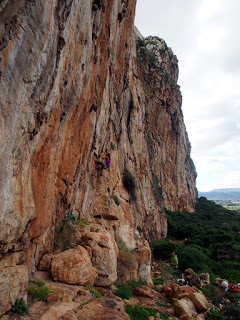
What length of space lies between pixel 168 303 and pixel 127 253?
2907mm

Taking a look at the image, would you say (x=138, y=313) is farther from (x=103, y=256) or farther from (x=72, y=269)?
(x=72, y=269)

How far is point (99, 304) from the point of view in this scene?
5.79 metres

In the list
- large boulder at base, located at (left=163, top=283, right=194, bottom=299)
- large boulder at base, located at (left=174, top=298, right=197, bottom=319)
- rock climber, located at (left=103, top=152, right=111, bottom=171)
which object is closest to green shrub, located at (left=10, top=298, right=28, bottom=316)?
large boulder at base, located at (left=174, top=298, right=197, bottom=319)

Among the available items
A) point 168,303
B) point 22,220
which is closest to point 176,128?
point 168,303

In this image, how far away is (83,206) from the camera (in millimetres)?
11273

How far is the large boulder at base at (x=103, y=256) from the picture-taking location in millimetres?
7619

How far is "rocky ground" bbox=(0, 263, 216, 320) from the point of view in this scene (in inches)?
187

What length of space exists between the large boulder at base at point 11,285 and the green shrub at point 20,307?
0.09 m

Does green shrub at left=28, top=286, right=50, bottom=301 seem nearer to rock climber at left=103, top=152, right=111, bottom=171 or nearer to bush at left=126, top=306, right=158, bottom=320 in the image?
bush at left=126, top=306, right=158, bottom=320

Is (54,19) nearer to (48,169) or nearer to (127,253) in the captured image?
(48,169)

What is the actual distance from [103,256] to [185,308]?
3.46 metres

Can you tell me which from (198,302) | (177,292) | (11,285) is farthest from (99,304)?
(177,292)

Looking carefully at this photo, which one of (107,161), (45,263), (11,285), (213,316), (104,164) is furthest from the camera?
(107,161)

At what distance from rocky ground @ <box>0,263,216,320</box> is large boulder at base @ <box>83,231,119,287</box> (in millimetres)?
334
